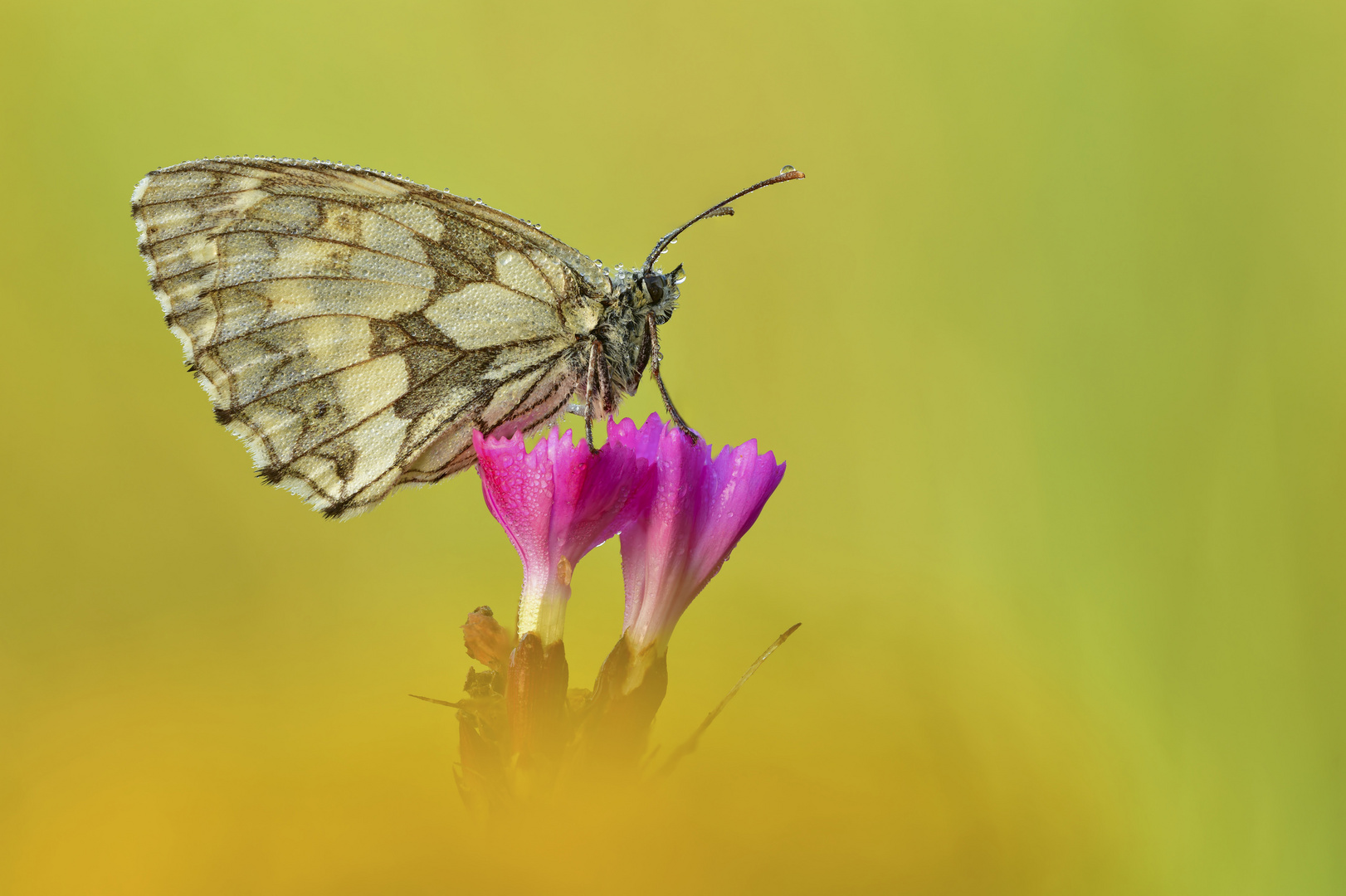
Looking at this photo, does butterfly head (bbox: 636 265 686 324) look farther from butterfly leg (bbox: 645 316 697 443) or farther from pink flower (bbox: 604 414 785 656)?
pink flower (bbox: 604 414 785 656)

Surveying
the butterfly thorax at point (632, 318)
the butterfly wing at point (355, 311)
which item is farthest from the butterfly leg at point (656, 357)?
the butterfly wing at point (355, 311)

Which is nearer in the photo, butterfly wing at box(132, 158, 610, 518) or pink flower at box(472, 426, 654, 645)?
pink flower at box(472, 426, 654, 645)

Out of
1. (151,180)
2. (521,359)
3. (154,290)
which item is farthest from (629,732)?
(151,180)

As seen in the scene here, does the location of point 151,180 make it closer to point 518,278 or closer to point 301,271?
point 301,271

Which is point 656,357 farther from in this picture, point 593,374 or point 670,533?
point 670,533

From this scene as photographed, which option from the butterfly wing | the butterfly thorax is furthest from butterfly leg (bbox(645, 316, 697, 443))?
the butterfly wing

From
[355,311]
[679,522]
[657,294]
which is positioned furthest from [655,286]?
[355,311]
